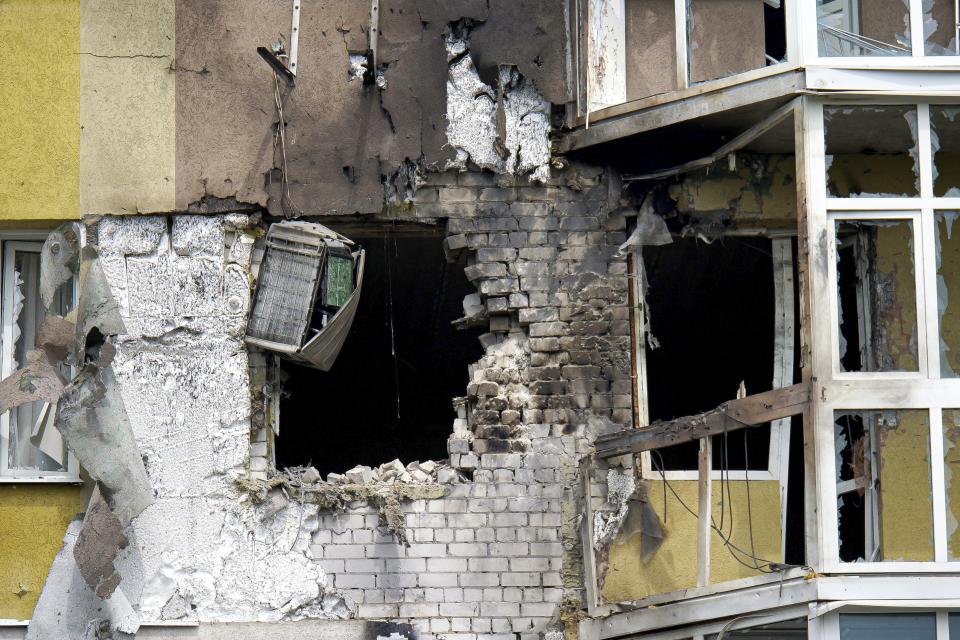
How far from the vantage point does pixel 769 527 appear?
6.80 metres

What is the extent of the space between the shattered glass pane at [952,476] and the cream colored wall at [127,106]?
4.71 m

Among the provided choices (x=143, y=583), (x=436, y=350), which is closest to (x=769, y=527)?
(x=143, y=583)

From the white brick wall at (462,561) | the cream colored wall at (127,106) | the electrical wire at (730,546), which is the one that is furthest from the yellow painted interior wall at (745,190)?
the cream colored wall at (127,106)

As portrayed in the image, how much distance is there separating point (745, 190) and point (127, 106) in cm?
393

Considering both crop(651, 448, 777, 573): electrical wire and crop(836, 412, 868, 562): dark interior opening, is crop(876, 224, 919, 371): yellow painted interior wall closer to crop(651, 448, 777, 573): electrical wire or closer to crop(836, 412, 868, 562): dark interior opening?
crop(836, 412, 868, 562): dark interior opening

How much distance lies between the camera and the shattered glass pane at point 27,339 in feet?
23.4

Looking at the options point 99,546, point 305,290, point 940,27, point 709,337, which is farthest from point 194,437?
point 709,337

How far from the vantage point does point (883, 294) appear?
7039 mm

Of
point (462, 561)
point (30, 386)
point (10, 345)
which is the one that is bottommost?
point (462, 561)

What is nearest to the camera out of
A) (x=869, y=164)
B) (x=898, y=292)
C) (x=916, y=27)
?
(x=916, y=27)

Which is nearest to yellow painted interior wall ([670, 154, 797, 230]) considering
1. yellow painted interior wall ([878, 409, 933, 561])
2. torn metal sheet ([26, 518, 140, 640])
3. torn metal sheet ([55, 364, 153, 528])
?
yellow painted interior wall ([878, 409, 933, 561])

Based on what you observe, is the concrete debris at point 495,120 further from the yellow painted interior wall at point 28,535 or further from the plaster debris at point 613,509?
the yellow painted interior wall at point 28,535

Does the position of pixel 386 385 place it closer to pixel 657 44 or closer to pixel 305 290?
pixel 305 290

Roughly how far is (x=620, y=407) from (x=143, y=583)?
306 cm
